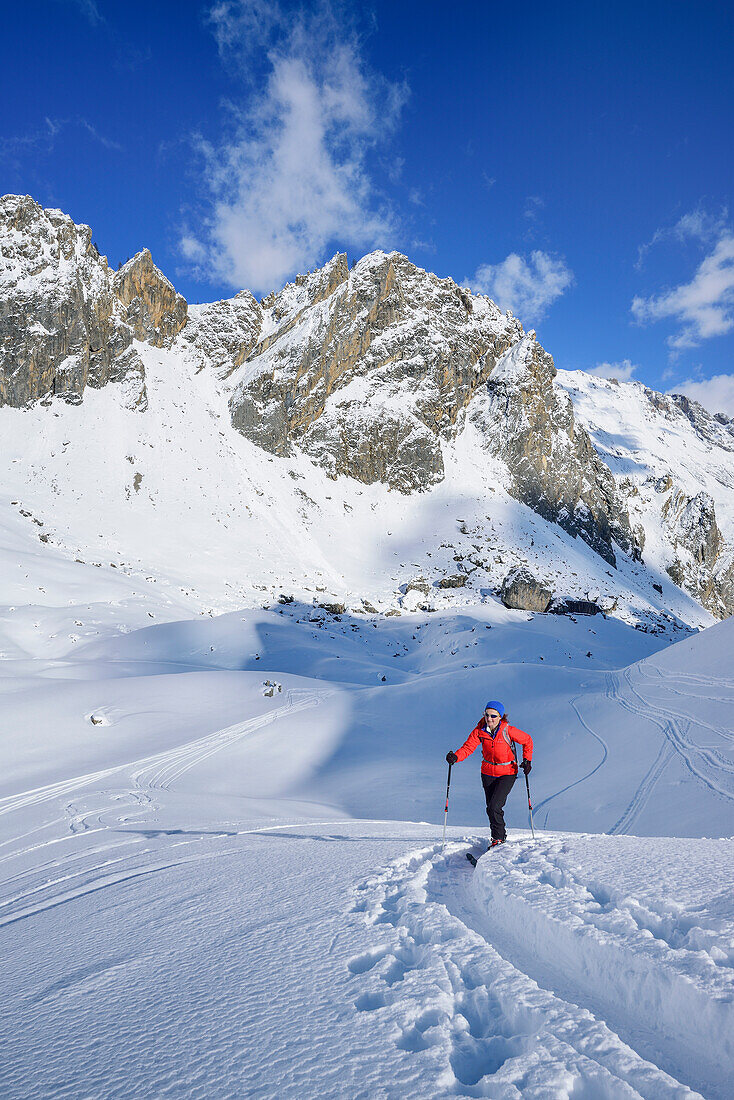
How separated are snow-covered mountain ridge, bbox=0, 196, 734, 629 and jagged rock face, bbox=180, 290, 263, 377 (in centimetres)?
27

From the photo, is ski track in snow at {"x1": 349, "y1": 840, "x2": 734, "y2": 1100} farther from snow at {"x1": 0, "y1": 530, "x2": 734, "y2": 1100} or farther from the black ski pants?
the black ski pants

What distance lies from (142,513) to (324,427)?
25.3m

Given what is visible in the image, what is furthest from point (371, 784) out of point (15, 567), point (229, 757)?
point (15, 567)

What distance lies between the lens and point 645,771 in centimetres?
935

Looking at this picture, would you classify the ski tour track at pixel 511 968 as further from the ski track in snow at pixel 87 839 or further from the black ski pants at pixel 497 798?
the black ski pants at pixel 497 798

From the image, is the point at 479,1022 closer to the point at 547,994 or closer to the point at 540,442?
the point at 547,994

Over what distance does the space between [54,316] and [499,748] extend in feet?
182

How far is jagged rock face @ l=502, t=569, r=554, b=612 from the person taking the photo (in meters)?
40.2

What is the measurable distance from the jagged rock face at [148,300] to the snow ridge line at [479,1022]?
6265cm

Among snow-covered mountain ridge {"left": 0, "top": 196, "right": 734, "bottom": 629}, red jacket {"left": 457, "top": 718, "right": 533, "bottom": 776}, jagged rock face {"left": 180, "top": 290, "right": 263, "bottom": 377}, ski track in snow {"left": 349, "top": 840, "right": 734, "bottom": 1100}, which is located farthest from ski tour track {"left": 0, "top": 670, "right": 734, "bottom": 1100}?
jagged rock face {"left": 180, "top": 290, "right": 263, "bottom": 377}

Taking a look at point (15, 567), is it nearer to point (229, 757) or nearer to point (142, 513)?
point (142, 513)

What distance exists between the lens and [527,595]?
40312 mm

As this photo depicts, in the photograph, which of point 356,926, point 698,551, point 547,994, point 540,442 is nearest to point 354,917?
point 356,926

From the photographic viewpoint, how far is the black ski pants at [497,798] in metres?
5.48
